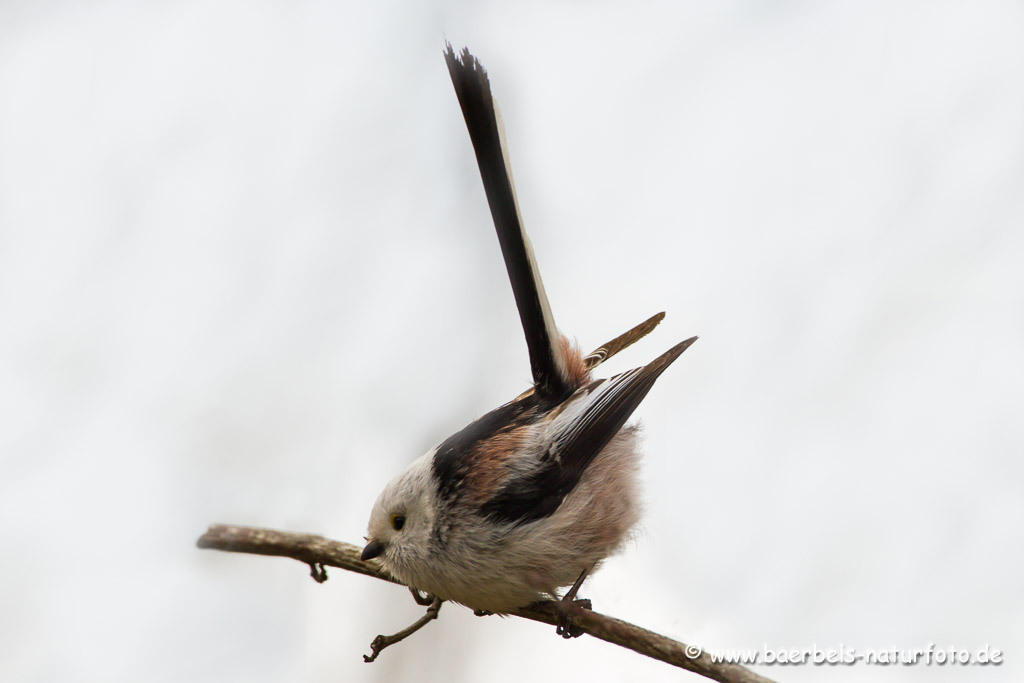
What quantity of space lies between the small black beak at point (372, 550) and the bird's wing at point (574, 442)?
0.87 feet

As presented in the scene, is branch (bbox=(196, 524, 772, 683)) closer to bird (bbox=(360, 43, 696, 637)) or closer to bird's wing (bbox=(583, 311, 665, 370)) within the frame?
bird (bbox=(360, 43, 696, 637))

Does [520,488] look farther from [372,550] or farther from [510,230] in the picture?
[510,230]

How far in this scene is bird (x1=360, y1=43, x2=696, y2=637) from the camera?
1.51 metres

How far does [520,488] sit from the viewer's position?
1.65 metres

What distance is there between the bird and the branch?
11 centimetres

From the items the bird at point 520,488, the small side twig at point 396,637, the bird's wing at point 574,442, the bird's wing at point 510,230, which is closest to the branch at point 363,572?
the small side twig at point 396,637

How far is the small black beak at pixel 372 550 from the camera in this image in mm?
1479

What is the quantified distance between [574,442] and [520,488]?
0.49ft

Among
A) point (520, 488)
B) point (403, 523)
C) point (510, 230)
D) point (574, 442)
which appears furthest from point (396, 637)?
point (510, 230)

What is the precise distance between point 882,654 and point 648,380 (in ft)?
2.12

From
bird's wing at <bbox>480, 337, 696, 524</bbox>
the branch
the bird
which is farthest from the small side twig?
bird's wing at <bbox>480, 337, 696, 524</bbox>

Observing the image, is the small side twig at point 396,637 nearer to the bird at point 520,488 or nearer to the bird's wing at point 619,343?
the bird at point 520,488

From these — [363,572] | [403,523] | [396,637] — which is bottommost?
[396,637]

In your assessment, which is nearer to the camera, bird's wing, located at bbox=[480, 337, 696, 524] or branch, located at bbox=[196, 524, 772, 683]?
branch, located at bbox=[196, 524, 772, 683]
